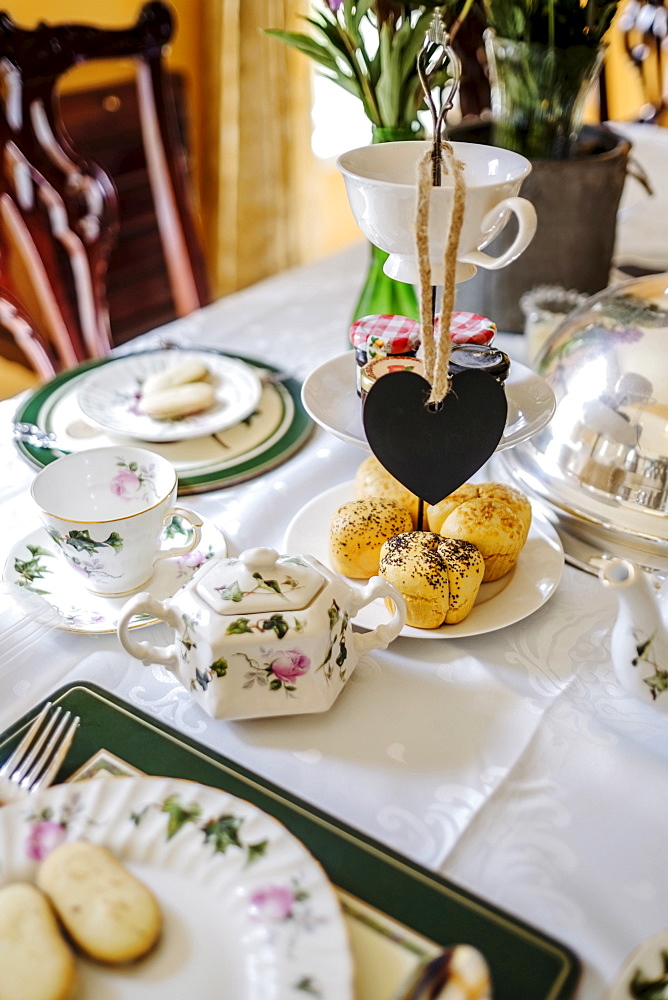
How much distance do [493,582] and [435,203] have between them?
27 cm

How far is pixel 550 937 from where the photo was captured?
40cm

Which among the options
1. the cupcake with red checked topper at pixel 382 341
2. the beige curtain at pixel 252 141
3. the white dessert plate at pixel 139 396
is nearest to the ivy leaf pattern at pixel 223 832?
the cupcake with red checked topper at pixel 382 341

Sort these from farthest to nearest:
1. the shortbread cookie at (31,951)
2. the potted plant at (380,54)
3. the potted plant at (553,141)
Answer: the potted plant at (553,141) < the potted plant at (380,54) < the shortbread cookie at (31,951)

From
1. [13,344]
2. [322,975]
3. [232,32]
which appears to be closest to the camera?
[322,975]

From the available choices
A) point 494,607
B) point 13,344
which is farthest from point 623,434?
point 13,344

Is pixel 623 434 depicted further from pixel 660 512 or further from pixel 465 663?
pixel 465 663

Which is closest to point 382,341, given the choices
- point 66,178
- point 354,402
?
point 354,402

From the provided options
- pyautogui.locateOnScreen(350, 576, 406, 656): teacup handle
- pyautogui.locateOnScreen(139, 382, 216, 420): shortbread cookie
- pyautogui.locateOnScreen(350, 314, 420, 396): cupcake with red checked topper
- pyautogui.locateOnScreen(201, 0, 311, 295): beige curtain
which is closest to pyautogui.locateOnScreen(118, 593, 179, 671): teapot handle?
pyautogui.locateOnScreen(350, 576, 406, 656): teacup handle

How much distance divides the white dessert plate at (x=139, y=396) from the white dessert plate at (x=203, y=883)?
1.36ft

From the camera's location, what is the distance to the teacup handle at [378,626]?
536 millimetres

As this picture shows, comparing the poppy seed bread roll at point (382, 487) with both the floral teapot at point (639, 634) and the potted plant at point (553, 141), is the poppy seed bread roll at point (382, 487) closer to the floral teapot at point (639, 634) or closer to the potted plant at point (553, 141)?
the floral teapot at point (639, 634)

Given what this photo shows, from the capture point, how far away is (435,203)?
52cm

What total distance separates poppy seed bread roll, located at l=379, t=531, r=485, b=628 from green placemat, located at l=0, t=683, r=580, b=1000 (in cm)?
16

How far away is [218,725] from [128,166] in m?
1.59
